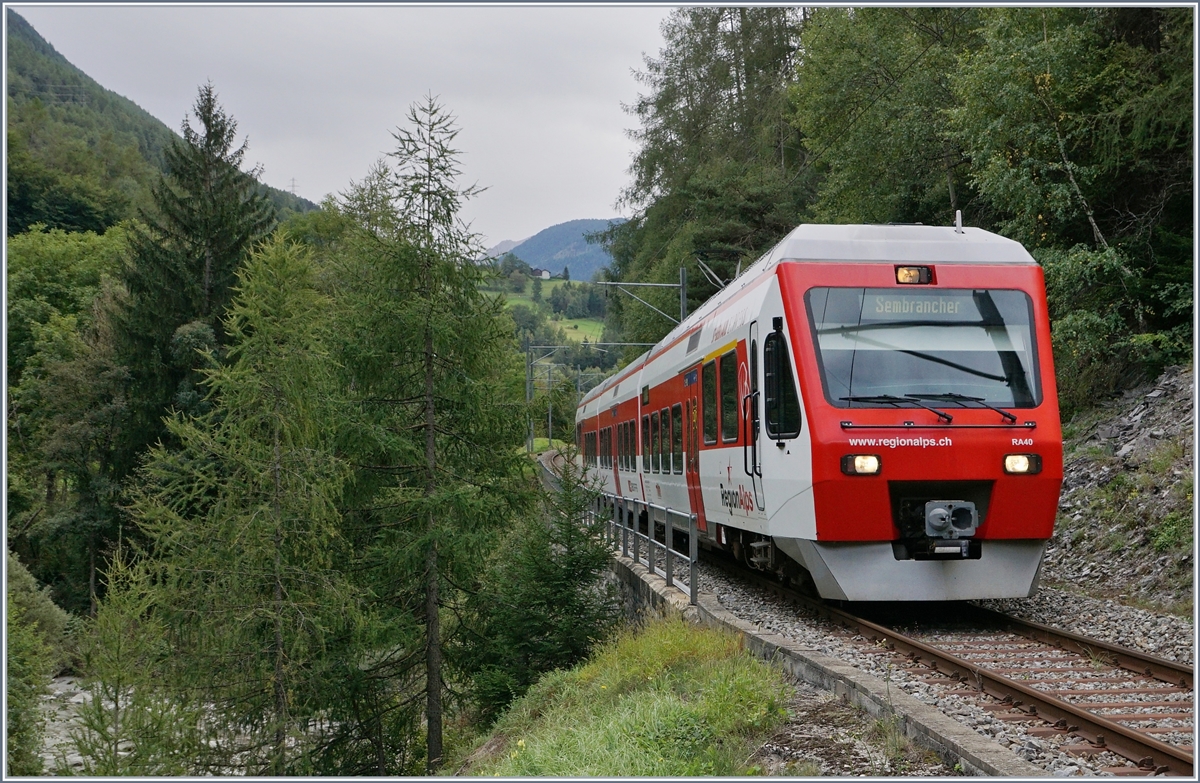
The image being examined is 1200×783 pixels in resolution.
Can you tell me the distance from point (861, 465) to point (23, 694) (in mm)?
20204

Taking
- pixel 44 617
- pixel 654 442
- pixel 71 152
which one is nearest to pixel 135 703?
pixel 654 442

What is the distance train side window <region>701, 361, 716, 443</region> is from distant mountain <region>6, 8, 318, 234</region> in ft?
97.2

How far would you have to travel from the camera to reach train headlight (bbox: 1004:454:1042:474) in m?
8.80

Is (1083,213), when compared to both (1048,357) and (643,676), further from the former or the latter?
(643,676)

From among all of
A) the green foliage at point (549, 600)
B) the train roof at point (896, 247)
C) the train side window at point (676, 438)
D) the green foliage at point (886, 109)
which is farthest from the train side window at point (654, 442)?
the green foliage at point (886, 109)

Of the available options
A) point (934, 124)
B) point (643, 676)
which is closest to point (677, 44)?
point (934, 124)

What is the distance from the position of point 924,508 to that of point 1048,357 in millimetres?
1740

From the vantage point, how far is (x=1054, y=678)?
7.02 meters

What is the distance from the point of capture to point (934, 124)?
76.0 feet

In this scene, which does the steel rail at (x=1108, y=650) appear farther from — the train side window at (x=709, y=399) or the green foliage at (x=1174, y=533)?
the train side window at (x=709, y=399)

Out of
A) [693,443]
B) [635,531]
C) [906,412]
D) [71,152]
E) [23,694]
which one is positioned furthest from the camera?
[71,152]

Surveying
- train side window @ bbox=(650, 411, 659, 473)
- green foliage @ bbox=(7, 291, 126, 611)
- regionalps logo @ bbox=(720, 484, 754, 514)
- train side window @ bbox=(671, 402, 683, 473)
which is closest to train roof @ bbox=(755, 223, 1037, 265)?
regionalps logo @ bbox=(720, 484, 754, 514)

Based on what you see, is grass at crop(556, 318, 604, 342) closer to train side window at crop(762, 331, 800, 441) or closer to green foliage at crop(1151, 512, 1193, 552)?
green foliage at crop(1151, 512, 1193, 552)

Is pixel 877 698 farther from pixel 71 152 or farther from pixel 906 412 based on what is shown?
pixel 71 152
